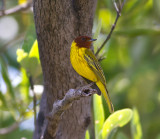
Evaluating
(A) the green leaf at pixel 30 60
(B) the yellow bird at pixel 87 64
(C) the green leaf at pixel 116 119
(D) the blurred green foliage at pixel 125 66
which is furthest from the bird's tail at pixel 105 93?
(D) the blurred green foliage at pixel 125 66

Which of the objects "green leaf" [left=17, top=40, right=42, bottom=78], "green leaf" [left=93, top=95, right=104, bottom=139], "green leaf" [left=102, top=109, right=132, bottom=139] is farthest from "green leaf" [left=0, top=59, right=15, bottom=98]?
"green leaf" [left=102, top=109, right=132, bottom=139]

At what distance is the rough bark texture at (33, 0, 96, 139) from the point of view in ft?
7.88

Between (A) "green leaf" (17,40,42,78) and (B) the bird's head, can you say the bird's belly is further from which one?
(A) "green leaf" (17,40,42,78)

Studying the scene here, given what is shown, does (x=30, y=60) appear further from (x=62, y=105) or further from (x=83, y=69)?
(x=62, y=105)

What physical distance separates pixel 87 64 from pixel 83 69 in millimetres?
87

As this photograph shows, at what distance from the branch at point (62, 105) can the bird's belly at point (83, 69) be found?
44 cm

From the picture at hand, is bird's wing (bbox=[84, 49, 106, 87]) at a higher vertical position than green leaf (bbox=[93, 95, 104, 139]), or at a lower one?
higher

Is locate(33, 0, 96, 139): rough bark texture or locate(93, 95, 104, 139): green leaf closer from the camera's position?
locate(33, 0, 96, 139): rough bark texture

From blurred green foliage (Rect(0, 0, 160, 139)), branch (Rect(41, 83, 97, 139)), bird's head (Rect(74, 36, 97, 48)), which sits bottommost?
blurred green foliage (Rect(0, 0, 160, 139))

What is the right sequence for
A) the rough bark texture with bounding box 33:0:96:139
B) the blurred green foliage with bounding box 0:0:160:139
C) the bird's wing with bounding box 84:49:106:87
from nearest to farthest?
the rough bark texture with bounding box 33:0:96:139 → the bird's wing with bounding box 84:49:106:87 → the blurred green foliage with bounding box 0:0:160:139

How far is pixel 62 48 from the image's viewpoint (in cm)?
258

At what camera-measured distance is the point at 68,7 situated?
2.44 meters

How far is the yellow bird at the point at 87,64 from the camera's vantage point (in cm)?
272

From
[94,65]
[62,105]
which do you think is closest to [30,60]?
[94,65]
